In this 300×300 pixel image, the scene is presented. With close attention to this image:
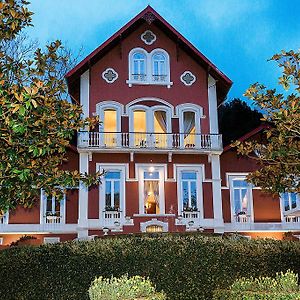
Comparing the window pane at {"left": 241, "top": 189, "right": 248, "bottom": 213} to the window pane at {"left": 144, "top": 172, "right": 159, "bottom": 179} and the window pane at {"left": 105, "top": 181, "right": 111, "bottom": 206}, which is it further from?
the window pane at {"left": 105, "top": 181, "right": 111, "bottom": 206}

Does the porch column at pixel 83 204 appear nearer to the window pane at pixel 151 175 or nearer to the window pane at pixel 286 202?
the window pane at pixel 151 175

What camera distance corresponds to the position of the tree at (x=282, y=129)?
9328 millimetres

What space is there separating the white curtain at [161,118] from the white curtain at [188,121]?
0.85 meters

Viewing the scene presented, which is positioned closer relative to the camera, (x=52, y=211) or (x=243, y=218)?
(x=52, y=211)

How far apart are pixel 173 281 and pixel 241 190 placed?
11798mm

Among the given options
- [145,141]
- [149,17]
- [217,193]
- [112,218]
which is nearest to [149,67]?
[149,17]

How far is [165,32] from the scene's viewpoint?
22094mm

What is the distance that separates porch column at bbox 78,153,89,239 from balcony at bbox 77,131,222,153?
62cm

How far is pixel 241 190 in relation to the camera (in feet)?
71.2

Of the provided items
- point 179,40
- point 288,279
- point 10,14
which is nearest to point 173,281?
point 288,279

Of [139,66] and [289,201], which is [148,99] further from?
[289,201]

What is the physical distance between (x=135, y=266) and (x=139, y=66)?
12879 mm

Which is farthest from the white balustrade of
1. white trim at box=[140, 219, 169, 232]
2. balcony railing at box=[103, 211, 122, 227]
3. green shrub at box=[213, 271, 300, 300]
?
green shrub at box=[213, 271, 300, 300]

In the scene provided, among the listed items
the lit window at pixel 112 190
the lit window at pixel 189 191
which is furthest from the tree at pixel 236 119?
the lit window at pixel 112 190
